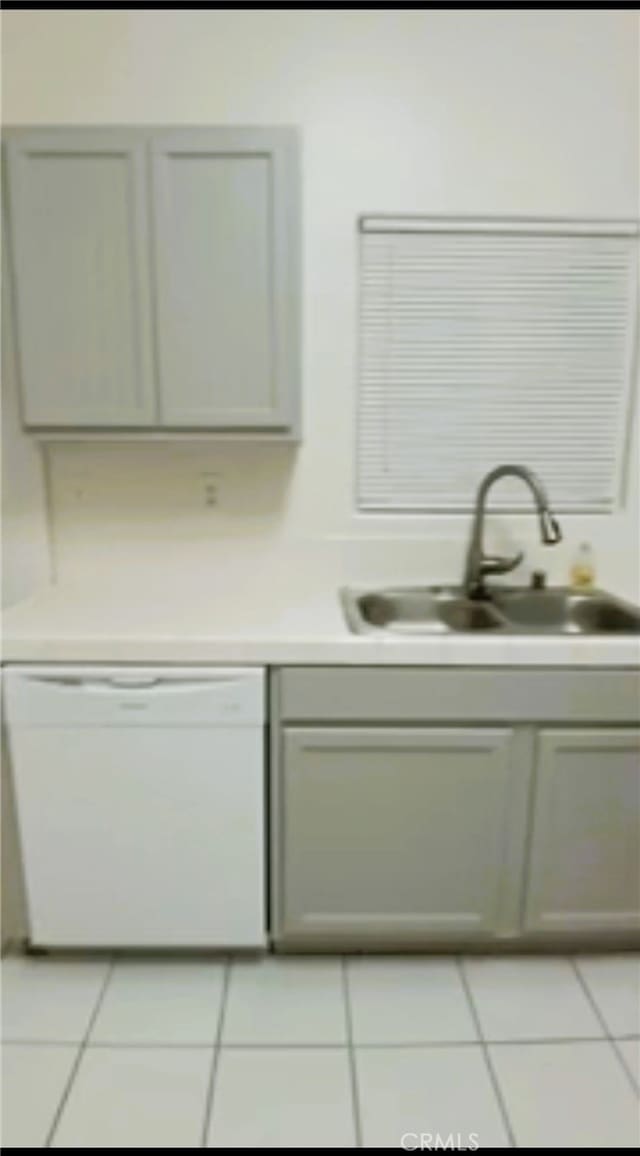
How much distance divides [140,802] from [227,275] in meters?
1.36

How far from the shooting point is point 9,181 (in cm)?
185

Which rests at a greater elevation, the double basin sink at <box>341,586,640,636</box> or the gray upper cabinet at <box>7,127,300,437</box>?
the gray upper cabinet at <box>7,127,300,437</box>

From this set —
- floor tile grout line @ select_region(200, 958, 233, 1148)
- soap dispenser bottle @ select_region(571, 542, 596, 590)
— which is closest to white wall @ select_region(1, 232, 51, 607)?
floor tile grout line @ select_region(200, 958, 233, 1148)

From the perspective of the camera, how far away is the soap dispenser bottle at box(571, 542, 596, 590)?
2.32m

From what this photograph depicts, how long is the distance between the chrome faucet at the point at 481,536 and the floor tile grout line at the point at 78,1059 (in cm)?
146

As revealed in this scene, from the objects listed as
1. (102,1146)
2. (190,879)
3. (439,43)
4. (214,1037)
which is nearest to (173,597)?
(190,879)

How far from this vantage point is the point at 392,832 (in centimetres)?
187

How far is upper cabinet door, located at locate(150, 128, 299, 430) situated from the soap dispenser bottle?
1.01m

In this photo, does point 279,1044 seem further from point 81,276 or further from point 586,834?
point 81,276

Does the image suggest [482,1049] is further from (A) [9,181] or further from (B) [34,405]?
(A) [9,181]

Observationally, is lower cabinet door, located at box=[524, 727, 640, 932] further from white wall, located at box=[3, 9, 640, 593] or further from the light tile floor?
→ white wall, located at box=[3, 9, 640, 593]

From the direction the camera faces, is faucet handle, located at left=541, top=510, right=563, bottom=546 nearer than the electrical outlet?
Yes

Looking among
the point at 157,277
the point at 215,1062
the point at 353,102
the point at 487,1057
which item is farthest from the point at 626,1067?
the point at 353,102

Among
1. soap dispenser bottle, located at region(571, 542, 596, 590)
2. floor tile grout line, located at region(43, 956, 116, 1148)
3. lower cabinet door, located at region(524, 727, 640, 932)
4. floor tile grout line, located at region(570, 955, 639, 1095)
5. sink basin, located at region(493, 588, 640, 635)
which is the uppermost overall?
soap dispenser bottle, located at region(571, 542, 596, 590)
